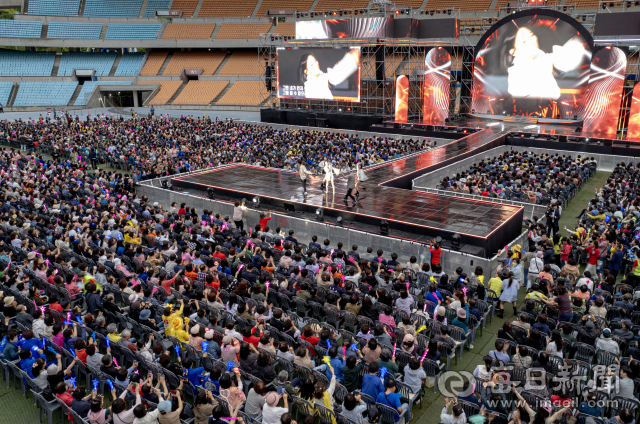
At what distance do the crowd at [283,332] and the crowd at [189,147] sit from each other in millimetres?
10882

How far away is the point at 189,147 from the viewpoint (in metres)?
29.0

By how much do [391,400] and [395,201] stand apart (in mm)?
11372

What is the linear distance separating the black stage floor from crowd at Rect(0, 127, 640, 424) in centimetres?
178

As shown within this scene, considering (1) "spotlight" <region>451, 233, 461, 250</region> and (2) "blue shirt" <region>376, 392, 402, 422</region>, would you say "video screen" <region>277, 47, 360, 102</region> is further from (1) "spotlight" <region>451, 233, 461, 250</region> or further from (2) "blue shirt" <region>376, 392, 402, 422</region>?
(2) "blue shirt" <region>376, 392, 402, 422</region>

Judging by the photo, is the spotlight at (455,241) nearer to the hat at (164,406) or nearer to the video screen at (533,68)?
the hat at (164,406)

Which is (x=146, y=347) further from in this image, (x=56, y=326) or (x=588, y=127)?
(x=588, y=127)

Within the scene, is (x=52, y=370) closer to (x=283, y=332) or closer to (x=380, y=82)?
(x=283, y=332)

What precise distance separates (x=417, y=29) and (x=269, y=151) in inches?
657

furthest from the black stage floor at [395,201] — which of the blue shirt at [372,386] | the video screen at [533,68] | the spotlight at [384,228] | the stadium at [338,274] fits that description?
the video screen at [533,68]

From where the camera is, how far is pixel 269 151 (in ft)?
90.4

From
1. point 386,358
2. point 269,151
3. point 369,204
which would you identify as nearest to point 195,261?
point 386,358

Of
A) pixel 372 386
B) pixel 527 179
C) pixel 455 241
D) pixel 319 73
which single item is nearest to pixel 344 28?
pixel 319 73

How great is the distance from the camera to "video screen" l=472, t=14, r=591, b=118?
102ft

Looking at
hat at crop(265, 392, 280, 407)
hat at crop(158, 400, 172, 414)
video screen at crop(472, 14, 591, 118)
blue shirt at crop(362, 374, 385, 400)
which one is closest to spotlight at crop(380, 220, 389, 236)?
blue shirt at crop(362, 374, 385, 400)
